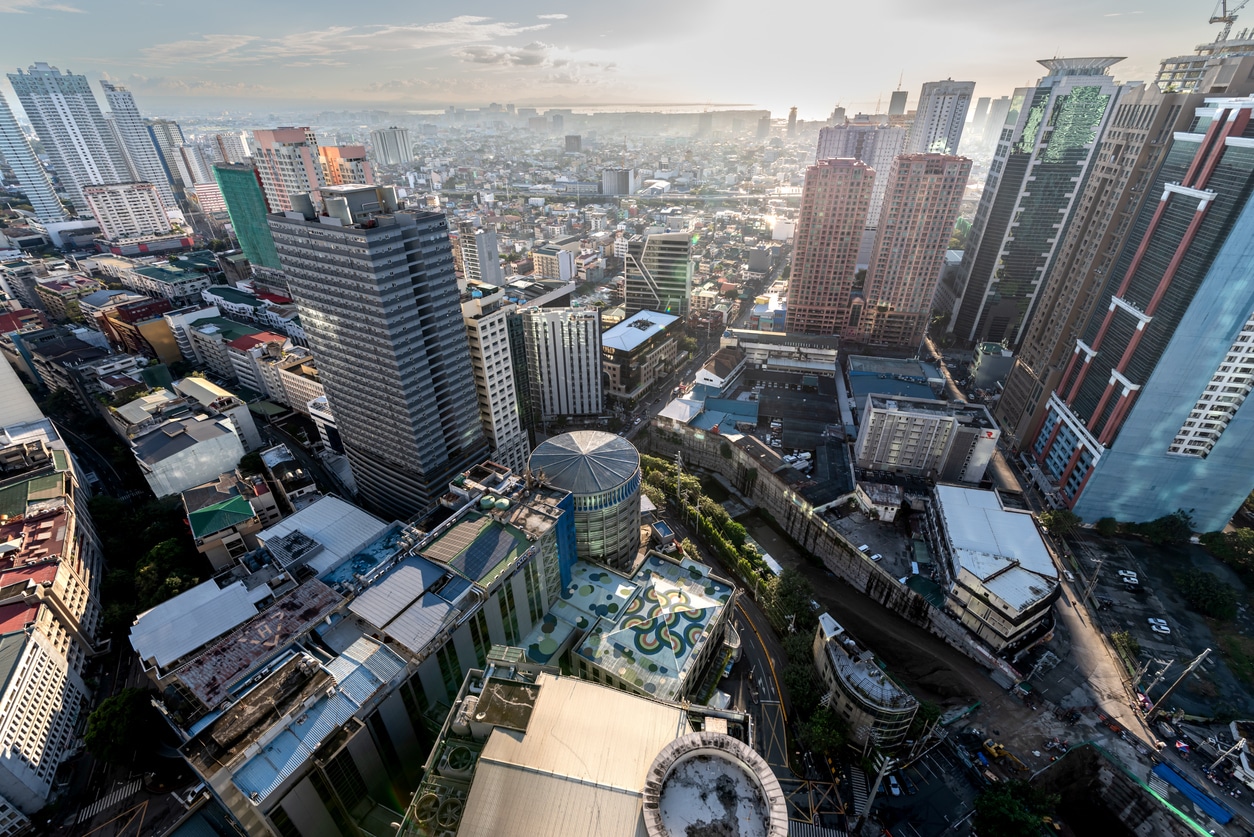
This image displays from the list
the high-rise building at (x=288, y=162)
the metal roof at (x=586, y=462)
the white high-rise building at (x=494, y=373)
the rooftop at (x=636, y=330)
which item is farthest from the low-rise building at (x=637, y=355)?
the high-rise building at (x=288, y=162)

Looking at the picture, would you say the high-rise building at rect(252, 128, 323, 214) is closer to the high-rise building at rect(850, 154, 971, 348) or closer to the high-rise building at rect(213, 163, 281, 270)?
the high-rise building at rect(213, 163, 281, 270)

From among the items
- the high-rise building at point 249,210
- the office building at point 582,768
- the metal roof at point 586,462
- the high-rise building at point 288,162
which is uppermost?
the high-rise building at point 288,162

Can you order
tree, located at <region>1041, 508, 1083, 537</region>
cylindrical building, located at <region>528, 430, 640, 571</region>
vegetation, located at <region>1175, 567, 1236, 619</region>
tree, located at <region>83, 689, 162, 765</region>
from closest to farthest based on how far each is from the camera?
tree, located at <region>83, 689, 162, 765</region>
cylindrical building, located at <region>528, 430, 640, 571</region>
vegetation, located at <region>1175, 567, 1236, 619</region>
tree, located at <region>1041, 508, 1083, 537</region>

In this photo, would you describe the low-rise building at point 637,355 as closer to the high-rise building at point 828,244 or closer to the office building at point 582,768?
the high-rise building at point 828,244

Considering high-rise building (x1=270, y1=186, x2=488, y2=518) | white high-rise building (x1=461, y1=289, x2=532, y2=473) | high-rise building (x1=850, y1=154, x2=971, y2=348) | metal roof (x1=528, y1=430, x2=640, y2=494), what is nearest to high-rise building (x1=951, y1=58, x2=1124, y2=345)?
high-rise building (x1=850, y1=154, x2=971, y2=348)

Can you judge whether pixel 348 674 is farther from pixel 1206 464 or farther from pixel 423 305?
pixel 1206 464

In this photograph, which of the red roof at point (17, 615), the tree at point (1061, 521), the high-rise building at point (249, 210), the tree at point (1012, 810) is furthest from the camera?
the high-rise building at point (249, 210)
